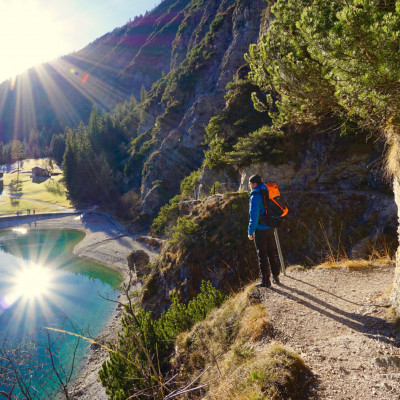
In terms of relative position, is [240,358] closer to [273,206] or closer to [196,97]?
[273,206]

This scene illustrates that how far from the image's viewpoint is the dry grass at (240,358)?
335 centimetres

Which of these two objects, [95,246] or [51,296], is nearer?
[51,296]

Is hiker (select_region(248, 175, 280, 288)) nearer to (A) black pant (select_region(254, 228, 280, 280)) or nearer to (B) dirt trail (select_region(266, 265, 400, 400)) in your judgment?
(A) black pant (select_region(254, 228, 280, 280))

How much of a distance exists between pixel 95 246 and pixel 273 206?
41744 millimetres

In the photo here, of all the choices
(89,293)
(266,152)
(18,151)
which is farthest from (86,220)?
(18,151)

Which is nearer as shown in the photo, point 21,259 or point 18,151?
point 21,259

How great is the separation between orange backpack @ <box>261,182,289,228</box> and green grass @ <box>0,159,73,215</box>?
2713 inches

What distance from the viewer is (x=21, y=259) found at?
40.1 meters

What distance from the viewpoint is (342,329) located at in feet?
14.5

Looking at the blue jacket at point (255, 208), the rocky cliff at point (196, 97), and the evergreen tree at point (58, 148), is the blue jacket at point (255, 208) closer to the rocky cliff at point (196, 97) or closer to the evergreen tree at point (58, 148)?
the rocky cliff at point (196, 97)

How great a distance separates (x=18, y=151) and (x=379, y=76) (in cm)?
12069

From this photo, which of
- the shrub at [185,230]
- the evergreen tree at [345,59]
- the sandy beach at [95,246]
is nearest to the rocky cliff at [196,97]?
the sandy beach at [95,246]

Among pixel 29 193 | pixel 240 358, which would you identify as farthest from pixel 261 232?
pixel 29 193

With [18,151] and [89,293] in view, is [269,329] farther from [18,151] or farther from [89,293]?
[18,151]
